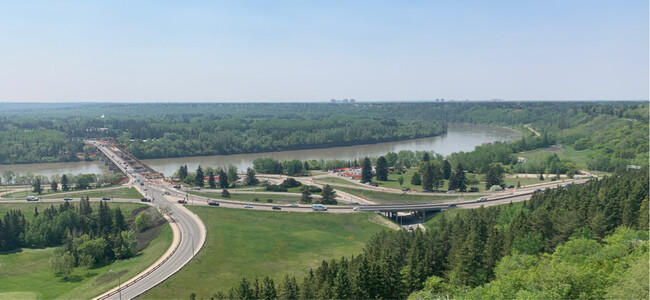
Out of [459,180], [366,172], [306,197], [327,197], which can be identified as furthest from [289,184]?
[459,180]

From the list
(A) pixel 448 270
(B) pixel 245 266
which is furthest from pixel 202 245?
(A) pixel 448 270

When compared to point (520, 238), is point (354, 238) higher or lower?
lower

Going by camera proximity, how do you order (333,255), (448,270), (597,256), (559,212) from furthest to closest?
(333,255), (559,212), (448,270), (597,256)

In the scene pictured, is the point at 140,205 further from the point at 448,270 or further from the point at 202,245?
the point at 448,270

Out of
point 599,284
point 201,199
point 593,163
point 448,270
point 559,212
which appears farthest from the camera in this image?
point 593,163

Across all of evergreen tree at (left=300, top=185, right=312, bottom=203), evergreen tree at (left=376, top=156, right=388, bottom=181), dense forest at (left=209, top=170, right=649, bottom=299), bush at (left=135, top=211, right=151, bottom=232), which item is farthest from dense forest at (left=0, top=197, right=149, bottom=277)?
evergreen tree at (left=376, top=156, right=388, bottom=181)

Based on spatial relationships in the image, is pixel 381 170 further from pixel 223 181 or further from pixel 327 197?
pixel 223 181
